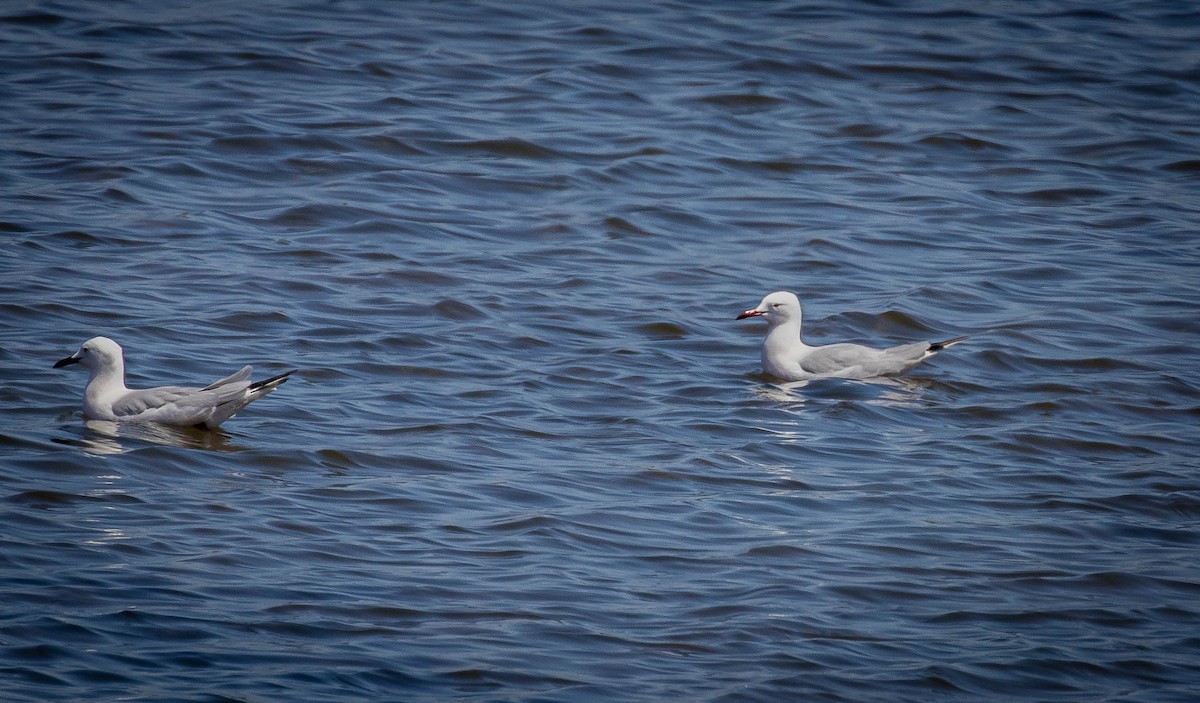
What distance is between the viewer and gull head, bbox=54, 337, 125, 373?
869 cm

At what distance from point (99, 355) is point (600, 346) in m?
3.42

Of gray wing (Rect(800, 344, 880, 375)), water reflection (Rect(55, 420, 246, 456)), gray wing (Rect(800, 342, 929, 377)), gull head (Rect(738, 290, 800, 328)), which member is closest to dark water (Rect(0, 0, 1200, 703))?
water reflection (Rect(55, 420, 246, 456))

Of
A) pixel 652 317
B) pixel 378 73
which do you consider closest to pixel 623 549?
pixel 652 317

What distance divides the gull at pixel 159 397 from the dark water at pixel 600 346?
195 mm

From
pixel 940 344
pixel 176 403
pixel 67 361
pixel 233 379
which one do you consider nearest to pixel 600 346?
pixel 940 344

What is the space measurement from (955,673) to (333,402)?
4.38m

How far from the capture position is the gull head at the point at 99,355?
8.69m

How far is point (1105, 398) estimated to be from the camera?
32.6 feet

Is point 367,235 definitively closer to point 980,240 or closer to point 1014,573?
point 980,240

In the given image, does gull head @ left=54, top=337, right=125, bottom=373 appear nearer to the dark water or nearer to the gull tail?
the dark water

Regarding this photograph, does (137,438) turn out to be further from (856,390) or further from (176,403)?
(856,390)

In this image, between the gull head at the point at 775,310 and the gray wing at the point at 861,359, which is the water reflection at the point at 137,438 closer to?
the gull head at the point at 775,310

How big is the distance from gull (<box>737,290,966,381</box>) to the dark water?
7.1 inches

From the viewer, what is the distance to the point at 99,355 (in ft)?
28.6
